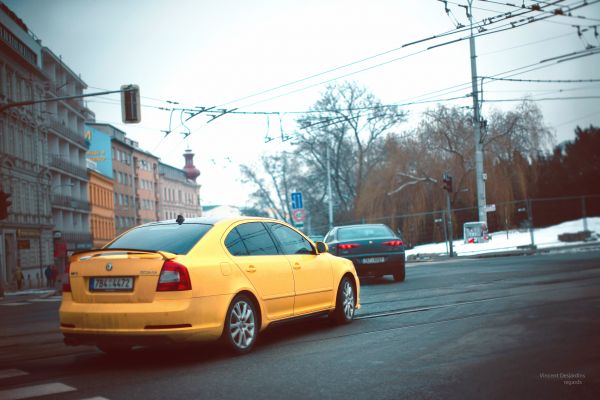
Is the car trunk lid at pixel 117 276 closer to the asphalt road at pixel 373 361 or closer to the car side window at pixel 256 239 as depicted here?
the asphalt road at pixel 373 361

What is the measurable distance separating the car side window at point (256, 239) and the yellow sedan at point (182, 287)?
0.01 metres

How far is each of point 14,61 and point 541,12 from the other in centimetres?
4162

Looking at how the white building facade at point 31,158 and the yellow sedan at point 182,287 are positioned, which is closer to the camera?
the yellow sedan at point 182,287

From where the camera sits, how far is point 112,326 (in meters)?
7.23

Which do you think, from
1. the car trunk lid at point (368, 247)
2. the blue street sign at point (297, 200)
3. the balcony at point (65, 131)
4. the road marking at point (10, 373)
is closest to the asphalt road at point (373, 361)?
the road marking at point (10, 373)

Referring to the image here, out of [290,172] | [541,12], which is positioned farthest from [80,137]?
[541,12]

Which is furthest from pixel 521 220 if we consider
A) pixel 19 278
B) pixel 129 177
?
pixel 129 177

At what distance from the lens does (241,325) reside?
7828 mm

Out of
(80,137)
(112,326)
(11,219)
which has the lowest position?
(112,326)

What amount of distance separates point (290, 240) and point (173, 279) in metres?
2.45

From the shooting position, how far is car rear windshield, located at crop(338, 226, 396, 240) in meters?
19.1

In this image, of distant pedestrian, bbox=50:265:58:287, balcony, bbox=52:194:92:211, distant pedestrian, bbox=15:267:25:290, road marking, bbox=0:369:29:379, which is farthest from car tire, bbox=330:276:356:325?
balcony, bbox=52:194:92:211

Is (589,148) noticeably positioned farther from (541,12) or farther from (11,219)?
(11,219)

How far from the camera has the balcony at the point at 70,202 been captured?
218 ft
